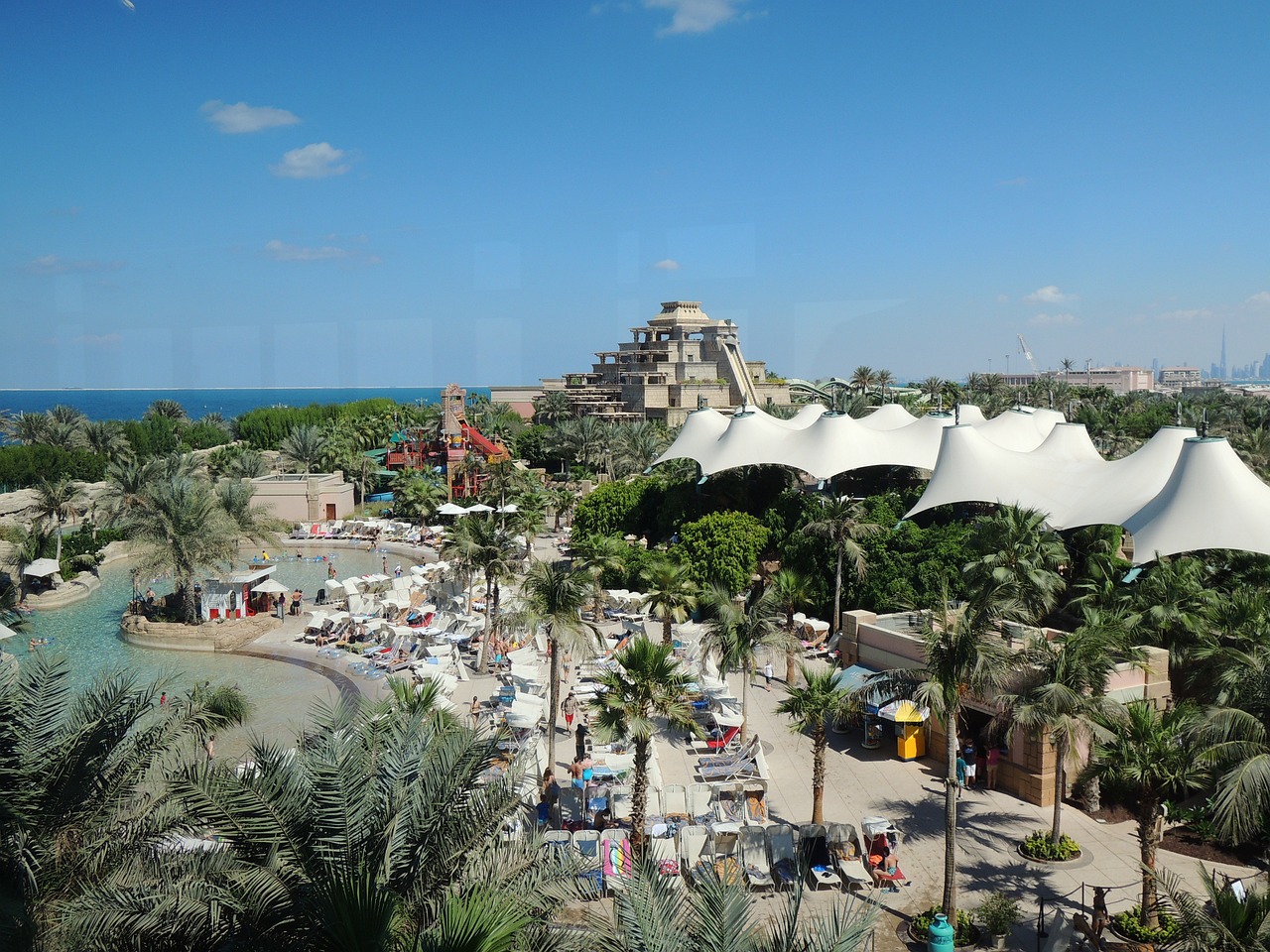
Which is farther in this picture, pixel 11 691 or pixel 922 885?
pixel 922 885

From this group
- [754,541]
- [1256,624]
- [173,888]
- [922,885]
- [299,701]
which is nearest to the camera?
[173,888]

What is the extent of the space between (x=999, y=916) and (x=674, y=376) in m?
56.7

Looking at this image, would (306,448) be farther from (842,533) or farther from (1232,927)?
(1232,927)

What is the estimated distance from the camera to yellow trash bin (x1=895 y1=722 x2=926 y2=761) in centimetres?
1402

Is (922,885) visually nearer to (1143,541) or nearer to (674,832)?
(674,832)

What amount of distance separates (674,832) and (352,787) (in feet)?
20.5

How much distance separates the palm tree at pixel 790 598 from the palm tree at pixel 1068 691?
14.8ft

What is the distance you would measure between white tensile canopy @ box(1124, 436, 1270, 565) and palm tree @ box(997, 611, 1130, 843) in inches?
312

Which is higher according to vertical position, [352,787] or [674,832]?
[352,787]

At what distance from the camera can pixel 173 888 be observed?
576 centimetres

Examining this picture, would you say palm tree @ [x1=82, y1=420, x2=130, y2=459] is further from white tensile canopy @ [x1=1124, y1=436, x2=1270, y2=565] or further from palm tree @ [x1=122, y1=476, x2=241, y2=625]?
white tensile canopy @ [x1=1124, y1=436, x2=1270, y2=565]

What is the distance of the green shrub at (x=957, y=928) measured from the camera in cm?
923

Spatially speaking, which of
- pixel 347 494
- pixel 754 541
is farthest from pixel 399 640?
pixel 347 494

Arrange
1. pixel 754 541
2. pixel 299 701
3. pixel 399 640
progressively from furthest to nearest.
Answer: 1. pixel 754 541
2. pixel 399 640
3. pixel 299 701
